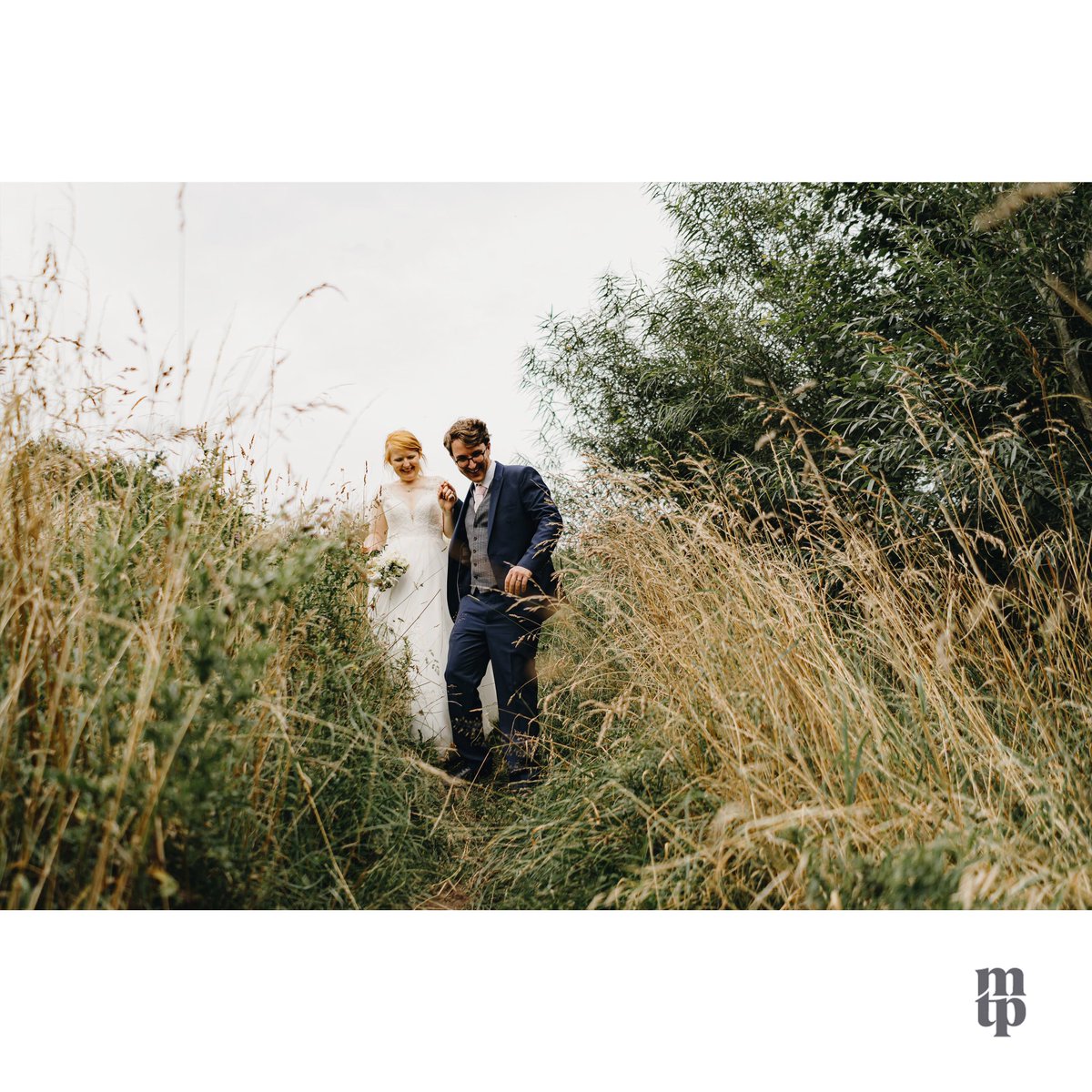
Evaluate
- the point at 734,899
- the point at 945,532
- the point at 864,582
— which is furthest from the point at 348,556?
the point at 945,532

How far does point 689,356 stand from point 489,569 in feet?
11.9

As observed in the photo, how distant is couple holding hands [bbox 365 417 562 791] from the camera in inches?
145

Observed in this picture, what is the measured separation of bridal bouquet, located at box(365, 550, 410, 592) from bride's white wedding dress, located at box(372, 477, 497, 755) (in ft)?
0.24

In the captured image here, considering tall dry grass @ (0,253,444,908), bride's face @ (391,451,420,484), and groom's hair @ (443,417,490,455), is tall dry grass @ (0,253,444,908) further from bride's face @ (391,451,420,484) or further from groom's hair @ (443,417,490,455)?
bride's face @ (391,451,420,484)

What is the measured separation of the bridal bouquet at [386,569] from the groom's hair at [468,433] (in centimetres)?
82

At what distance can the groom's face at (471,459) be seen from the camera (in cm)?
396

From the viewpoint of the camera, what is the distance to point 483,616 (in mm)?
3816

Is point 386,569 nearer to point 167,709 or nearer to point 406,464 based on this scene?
point 406,464

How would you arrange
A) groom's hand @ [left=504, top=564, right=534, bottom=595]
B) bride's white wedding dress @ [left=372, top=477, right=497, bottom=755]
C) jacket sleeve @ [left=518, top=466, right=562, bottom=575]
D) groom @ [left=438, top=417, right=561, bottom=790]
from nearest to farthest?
groom's hand @ [left=504, top=564, right=534, bottom=595]
jacket sleeve @ [left=518, top=466, right=562, bottom=575]
groom @ [left=438, top=417, right=561, bottom=790]
bride's white wedding dress @ [left=372, top=477, right=497, bottom=755]

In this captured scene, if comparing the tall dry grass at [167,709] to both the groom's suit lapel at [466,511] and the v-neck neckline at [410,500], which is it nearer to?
the groom's suit lapel at [466,511]

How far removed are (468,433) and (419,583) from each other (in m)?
1.12

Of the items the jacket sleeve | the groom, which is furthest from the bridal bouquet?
the jacket sleeve

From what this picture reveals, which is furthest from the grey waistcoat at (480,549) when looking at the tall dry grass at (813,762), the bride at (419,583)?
the tall dry grass at (813,762)
